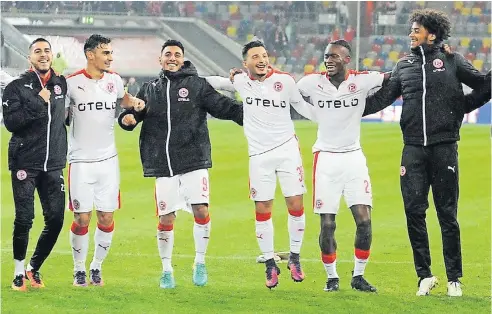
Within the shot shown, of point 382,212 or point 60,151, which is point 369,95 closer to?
point 60,151

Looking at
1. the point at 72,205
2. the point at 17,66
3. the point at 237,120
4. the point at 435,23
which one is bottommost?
the point at 17,66

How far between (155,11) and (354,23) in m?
7.17

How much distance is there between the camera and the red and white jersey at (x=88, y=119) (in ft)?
32.4

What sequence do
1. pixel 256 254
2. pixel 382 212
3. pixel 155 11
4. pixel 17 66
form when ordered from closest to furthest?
pixel 256 254 → pixel 382 212 → pixel 17 66 → pixel 155 11

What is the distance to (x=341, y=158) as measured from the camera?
31.7ft

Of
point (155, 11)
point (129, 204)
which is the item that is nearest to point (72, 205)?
point (129, 204)

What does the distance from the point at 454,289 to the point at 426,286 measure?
0.24 meters

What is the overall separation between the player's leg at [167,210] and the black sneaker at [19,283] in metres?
1.21

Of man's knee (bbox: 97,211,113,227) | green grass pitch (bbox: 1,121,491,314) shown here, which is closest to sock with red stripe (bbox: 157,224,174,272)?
green grass pitch (bbox: 1,121,491,314)

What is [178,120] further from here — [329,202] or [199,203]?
[329,202]

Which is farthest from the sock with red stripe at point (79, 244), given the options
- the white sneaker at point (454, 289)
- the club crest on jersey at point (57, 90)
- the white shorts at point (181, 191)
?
the white sneaker at point (454, 289)

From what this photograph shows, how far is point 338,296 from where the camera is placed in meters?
9.31

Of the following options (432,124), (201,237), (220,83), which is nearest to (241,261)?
(201,237)

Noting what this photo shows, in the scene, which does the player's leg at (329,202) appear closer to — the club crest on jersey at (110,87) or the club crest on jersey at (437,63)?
the club crest on jersey at (437,63)
